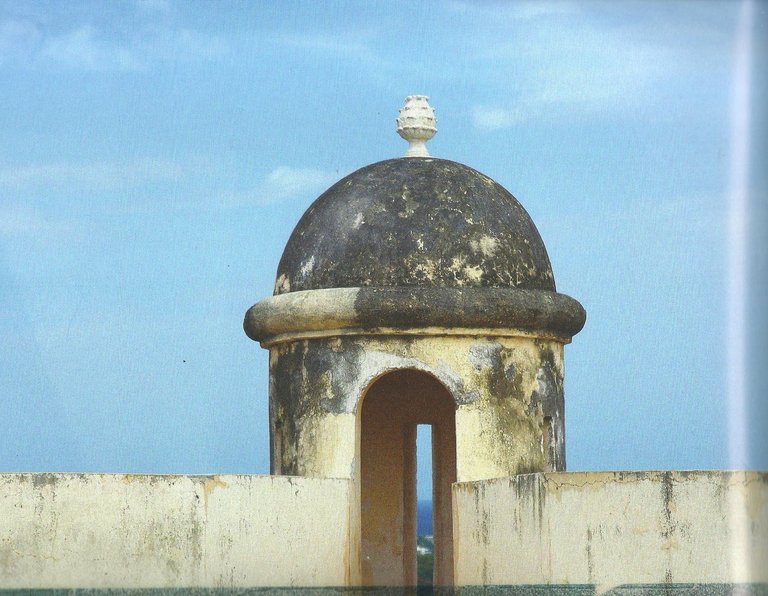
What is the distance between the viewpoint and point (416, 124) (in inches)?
513

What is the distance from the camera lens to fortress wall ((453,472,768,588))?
931 centimetres

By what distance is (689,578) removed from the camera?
9367mm

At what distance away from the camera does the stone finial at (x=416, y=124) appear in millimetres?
13016

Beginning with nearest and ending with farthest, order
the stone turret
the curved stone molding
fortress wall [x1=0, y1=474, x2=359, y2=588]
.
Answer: fortress wall [x1=0, y1=474, x2=359, y2=588] → the curved stone molding → the stone turret

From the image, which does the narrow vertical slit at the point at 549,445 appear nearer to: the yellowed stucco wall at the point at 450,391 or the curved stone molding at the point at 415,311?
the yellowed stucco wall at the point at 450,391

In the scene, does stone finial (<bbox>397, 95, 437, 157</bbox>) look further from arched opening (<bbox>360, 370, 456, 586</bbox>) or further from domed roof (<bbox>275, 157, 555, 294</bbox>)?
arched opening (<bbox>360, 370, 456, 586</bbox>)

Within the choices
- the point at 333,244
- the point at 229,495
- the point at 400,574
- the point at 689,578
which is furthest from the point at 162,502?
the point at 400,574

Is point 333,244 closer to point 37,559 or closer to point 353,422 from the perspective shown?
point 353,422

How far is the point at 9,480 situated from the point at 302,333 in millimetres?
2524

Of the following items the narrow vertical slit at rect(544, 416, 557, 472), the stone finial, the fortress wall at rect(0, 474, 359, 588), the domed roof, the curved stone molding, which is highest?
the stone finial

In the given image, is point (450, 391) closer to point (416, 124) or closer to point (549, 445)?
point (549, 445)

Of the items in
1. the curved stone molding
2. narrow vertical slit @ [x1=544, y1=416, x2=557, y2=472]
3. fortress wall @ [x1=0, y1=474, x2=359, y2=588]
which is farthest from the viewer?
narrow vertical slit @ [x1=544, y1=416, x2=557, y2=472]

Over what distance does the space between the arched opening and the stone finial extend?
2524mm

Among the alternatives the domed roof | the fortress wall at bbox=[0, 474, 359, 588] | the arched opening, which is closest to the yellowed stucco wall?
the domed roof
